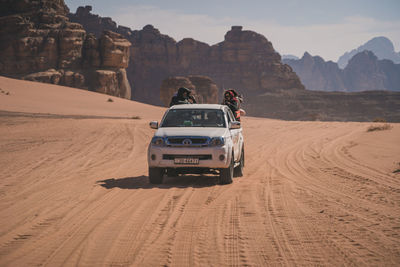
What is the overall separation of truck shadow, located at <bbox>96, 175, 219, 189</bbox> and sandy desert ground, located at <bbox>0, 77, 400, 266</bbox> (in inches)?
0.9

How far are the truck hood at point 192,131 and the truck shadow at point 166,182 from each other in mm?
1067

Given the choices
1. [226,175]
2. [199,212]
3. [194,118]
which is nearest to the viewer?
[199,212]

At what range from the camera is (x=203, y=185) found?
9742 millimetres

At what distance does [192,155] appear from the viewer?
9.33 metres

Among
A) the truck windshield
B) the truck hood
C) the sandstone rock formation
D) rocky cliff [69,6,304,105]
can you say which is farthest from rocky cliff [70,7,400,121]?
the truck hood

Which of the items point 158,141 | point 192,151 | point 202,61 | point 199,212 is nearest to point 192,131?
point 192,151

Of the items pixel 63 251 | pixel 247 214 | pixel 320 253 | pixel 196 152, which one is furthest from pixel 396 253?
pixel 196 152

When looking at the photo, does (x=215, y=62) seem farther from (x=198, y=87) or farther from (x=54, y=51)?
(x=54, y=51)

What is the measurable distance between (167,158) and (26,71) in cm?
6826

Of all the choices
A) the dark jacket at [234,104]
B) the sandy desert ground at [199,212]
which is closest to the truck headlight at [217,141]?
the sandy desert ground at [199,212]

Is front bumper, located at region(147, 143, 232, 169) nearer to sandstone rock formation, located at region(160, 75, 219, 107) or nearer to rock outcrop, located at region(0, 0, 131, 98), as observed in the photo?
rock outcrop, located at region(0, 0, 131, 98)

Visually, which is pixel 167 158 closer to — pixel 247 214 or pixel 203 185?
pixel 203 185

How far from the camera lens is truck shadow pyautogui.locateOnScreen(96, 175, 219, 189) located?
955 centimetres

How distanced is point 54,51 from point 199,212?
7119cm
